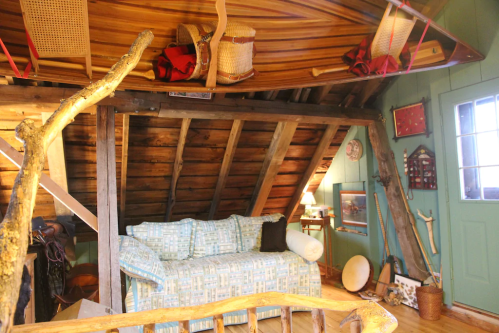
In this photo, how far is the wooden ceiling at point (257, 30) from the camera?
1852mm

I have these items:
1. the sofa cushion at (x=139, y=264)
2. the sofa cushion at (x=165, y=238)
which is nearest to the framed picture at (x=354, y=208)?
the sofa cushion at (x=165, y=238)

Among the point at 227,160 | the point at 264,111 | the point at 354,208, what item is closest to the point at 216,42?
the point at 264,111

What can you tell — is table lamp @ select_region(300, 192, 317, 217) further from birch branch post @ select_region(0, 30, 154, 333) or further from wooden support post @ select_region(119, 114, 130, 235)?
birch branch post @ select_region(0, 30, 154, 333)

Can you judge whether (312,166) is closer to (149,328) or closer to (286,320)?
(286,320)

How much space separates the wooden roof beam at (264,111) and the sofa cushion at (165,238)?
3.92 ft

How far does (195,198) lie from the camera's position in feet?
14.3

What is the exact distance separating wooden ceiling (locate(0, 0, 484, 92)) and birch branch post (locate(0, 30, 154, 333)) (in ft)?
3.01

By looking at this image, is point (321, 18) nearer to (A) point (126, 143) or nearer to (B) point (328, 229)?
(A) point (126, 143)

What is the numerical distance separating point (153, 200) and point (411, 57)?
3.19m

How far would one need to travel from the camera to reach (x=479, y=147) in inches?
116

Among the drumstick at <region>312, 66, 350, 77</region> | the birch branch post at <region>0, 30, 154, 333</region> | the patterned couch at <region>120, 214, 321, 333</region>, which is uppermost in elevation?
the drumstick at <region>312, 66, 350, 77</region>

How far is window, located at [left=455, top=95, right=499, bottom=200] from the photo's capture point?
2.84 m

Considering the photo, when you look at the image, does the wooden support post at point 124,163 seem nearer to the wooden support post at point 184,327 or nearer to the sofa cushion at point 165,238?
the sofa cushion at point 165,238

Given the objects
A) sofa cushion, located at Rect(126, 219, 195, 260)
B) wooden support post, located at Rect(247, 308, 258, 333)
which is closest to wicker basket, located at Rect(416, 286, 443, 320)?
sofa cushion, located at Rect(126, 219, 195, 260)
